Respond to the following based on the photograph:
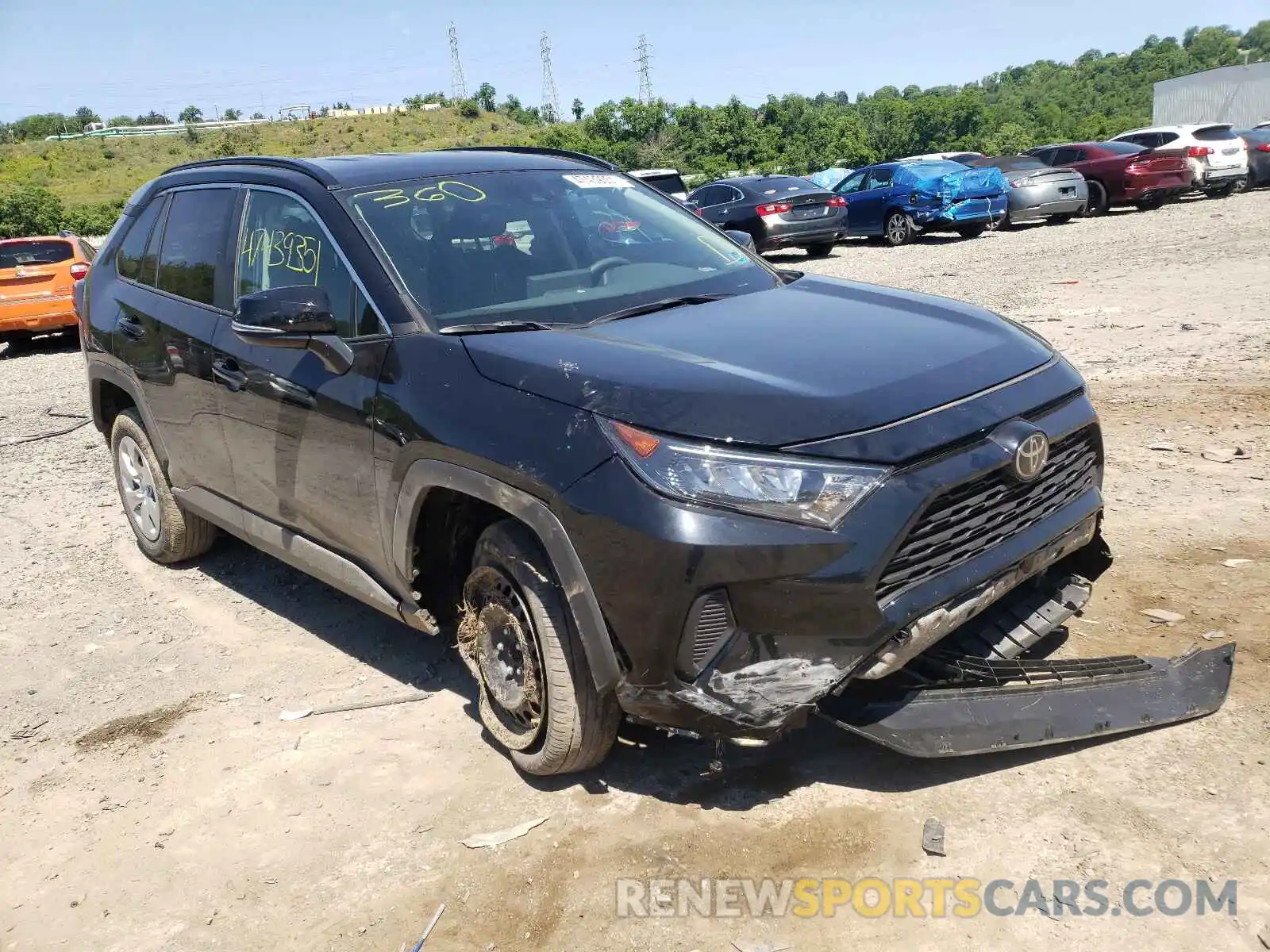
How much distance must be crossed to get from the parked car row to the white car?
2 cm

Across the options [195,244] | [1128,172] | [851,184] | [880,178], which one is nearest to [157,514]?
[195,244]

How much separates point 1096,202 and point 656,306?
19836 millimetres

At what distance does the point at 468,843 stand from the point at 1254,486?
4255 mm

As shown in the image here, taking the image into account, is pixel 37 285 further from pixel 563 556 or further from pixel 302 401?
pixel 563 556

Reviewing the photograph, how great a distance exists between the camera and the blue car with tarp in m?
18.4

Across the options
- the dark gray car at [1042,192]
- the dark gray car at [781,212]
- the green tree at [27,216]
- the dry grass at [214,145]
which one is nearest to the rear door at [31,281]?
the dark gray car at [781,212]

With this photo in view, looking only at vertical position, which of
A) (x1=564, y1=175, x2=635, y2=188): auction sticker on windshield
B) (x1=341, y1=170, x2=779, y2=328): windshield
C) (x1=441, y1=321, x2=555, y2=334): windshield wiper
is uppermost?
(x1=564, y1=175, x2=635, y2=188): auction sticker on windshield

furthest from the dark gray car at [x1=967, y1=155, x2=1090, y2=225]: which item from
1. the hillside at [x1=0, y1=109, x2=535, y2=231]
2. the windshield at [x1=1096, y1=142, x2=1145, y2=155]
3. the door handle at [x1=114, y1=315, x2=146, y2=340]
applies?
the hillside at [x1=0, y1=109, x2=535, y2=231]

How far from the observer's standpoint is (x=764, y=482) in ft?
8.77

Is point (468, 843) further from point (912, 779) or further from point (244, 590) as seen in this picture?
point (244, 590)

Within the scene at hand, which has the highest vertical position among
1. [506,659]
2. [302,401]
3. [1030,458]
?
[302,401]

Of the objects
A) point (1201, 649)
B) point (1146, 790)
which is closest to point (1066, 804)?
point (1146, 790)

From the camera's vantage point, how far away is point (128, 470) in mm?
5645

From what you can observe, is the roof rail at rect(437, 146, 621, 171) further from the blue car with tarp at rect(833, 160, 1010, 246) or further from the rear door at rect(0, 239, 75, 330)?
the blue car with tarp at rect(833, 160, 1010, 246)
